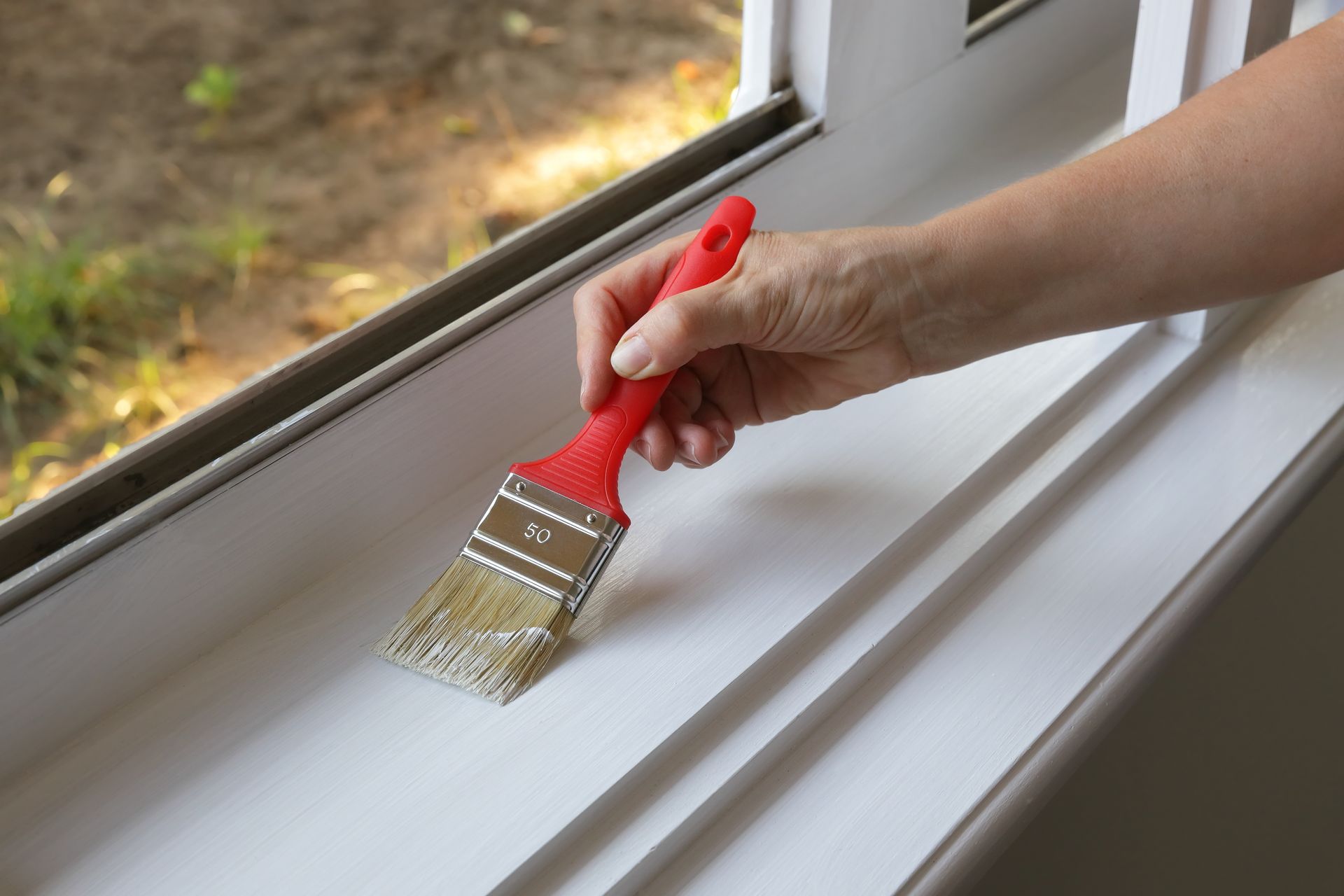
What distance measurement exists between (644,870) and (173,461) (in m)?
0.31

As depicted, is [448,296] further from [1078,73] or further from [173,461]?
[1078,73]

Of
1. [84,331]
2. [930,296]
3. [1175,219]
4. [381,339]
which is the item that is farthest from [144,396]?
[1175,219]

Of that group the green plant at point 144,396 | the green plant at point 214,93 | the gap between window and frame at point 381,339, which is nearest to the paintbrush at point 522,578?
the gap between window and frame at point 381,339

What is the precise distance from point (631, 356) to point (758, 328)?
0.08 m

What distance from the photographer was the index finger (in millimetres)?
670

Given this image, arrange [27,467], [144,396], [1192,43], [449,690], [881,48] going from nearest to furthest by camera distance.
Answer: [449,690] → [1192,43] → [881,48] → [27,467] → [144,396]

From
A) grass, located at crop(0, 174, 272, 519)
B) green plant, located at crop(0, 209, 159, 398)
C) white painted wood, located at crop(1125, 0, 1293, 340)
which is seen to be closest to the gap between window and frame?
white painted wood, located at crop(1125, 0, 1293, 340)

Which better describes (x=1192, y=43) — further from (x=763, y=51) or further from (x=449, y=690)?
(x=449, y=690)

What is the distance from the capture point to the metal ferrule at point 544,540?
622mm

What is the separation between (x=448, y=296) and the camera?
71 centimetres

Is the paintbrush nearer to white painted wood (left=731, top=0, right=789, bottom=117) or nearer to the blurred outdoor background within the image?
white painted wood (left=731, top=0, right=789, bottom=117)

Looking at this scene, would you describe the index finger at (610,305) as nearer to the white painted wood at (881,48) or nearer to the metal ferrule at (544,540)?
the metal ferrule at (544,540)

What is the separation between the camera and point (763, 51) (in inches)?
33.3

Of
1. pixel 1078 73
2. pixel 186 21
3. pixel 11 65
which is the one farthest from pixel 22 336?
pixel 1078 73
